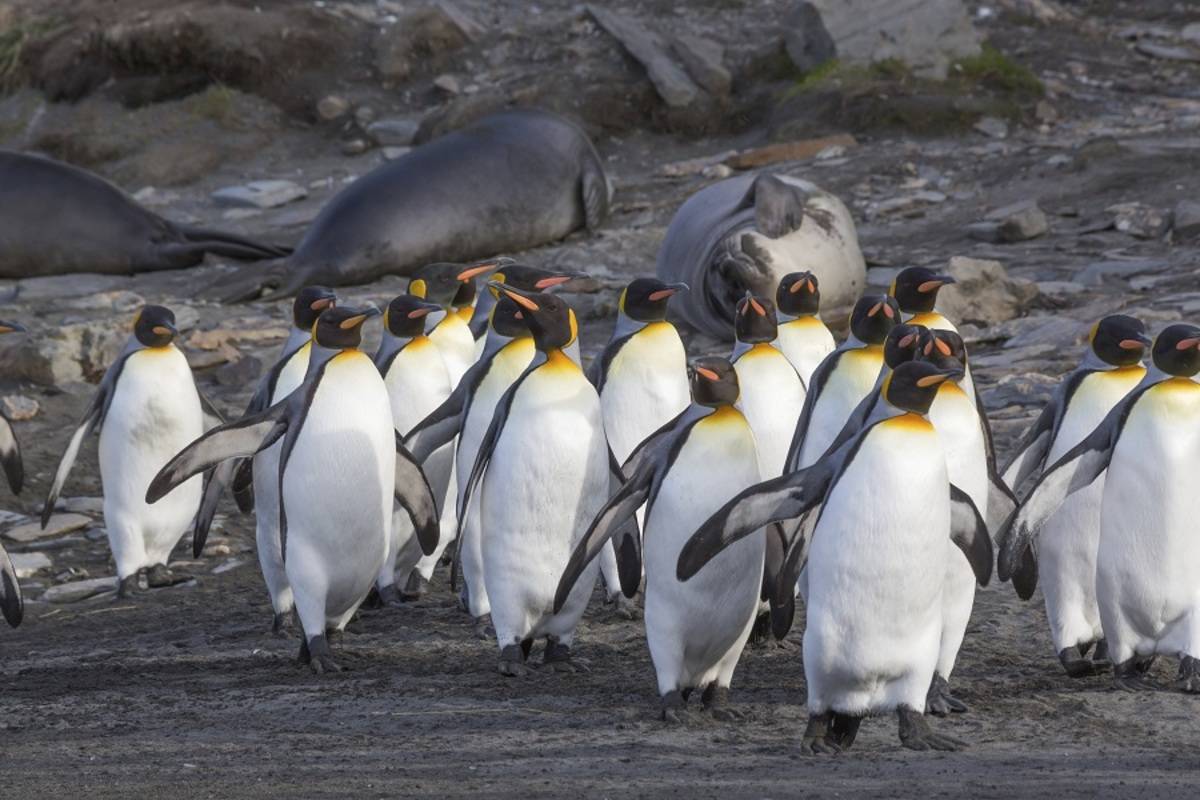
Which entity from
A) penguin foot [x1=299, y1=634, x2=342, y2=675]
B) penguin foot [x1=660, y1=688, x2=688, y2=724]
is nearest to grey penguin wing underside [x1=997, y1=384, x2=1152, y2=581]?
penguin foot [x1=660, y1=688, x2=688, y2=724]

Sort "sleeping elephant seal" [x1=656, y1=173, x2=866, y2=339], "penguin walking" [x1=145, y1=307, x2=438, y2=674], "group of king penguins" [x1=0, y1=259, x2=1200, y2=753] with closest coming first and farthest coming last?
"group of king penguins" [x1=0, y1=259, x2=1200, y2=753] → "penguin walking" [x1=145, y1=307, x2=438, y2=674] → "sleeping elephant seal" [x1=656, y1=173, x2=866, y2=339]

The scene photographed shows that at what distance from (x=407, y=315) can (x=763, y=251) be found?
3.79 m

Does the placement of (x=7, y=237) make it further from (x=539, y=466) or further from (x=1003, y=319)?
(x=539, y=466)

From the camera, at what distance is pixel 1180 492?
4.91 meters

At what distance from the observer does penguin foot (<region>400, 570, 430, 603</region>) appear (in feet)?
21.6

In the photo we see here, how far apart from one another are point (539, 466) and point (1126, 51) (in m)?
11.3

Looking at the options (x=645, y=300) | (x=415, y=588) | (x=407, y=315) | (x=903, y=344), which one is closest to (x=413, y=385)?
(x=407, y=315)

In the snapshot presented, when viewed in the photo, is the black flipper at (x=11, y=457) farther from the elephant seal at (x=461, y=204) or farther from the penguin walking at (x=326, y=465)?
the elephant seal at (x=461, y=204)

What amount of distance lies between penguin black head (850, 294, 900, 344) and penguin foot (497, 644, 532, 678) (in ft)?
4.60

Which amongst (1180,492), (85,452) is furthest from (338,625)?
(85,452)

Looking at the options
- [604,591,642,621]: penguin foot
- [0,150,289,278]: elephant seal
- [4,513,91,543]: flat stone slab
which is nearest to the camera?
[604,591,642,621]: penguin foot

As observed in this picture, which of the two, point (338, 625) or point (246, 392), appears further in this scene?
point (246, 392)

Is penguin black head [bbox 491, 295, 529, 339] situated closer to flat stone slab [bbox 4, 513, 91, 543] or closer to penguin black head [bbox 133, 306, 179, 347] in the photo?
penguin black head [bbox 133, 306, 179, 347]

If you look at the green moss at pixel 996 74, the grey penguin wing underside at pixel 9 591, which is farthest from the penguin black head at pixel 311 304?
the green moss at pixel 996 74
